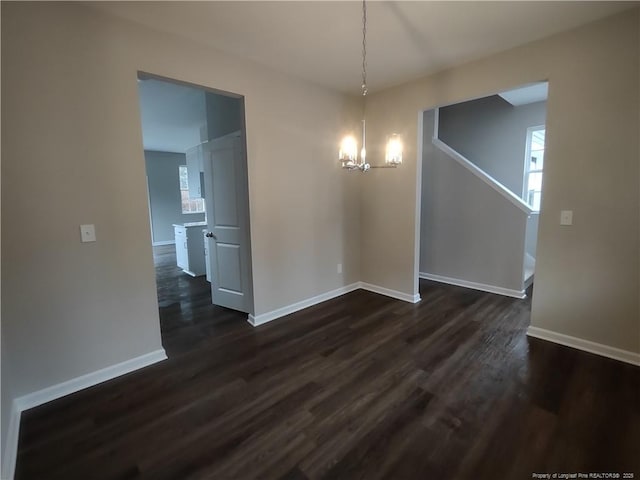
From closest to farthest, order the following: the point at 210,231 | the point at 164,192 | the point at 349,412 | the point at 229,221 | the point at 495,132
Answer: the point at 349,412
the point at 229,221
the point at 210,231
the point at 495,132
the point at 164,192

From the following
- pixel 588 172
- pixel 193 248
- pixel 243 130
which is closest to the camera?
pixel 588 172

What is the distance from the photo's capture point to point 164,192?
9094 millimetres

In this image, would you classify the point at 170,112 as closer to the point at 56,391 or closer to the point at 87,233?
the point at 87,233

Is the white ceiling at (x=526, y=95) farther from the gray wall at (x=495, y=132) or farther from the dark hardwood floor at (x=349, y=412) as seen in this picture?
the dark hardwood floor at (x=349, y=412)

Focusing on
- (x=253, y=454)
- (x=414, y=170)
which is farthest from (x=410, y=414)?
(x=414, y=170)

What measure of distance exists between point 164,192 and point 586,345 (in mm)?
9895

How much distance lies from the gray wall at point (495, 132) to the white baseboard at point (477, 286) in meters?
2.40

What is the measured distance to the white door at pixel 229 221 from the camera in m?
3.27

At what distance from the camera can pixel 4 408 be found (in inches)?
64.7

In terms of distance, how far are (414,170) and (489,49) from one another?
1329 mm

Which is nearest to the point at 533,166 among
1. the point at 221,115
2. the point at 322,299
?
the point at 322,299

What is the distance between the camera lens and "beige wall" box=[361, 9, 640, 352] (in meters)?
2.31

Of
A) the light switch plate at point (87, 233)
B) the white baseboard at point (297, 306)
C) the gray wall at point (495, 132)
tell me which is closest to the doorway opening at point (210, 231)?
the white baseboard at point (297, 306)

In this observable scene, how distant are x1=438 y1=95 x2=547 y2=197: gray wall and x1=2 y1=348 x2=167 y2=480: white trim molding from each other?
6184mm
